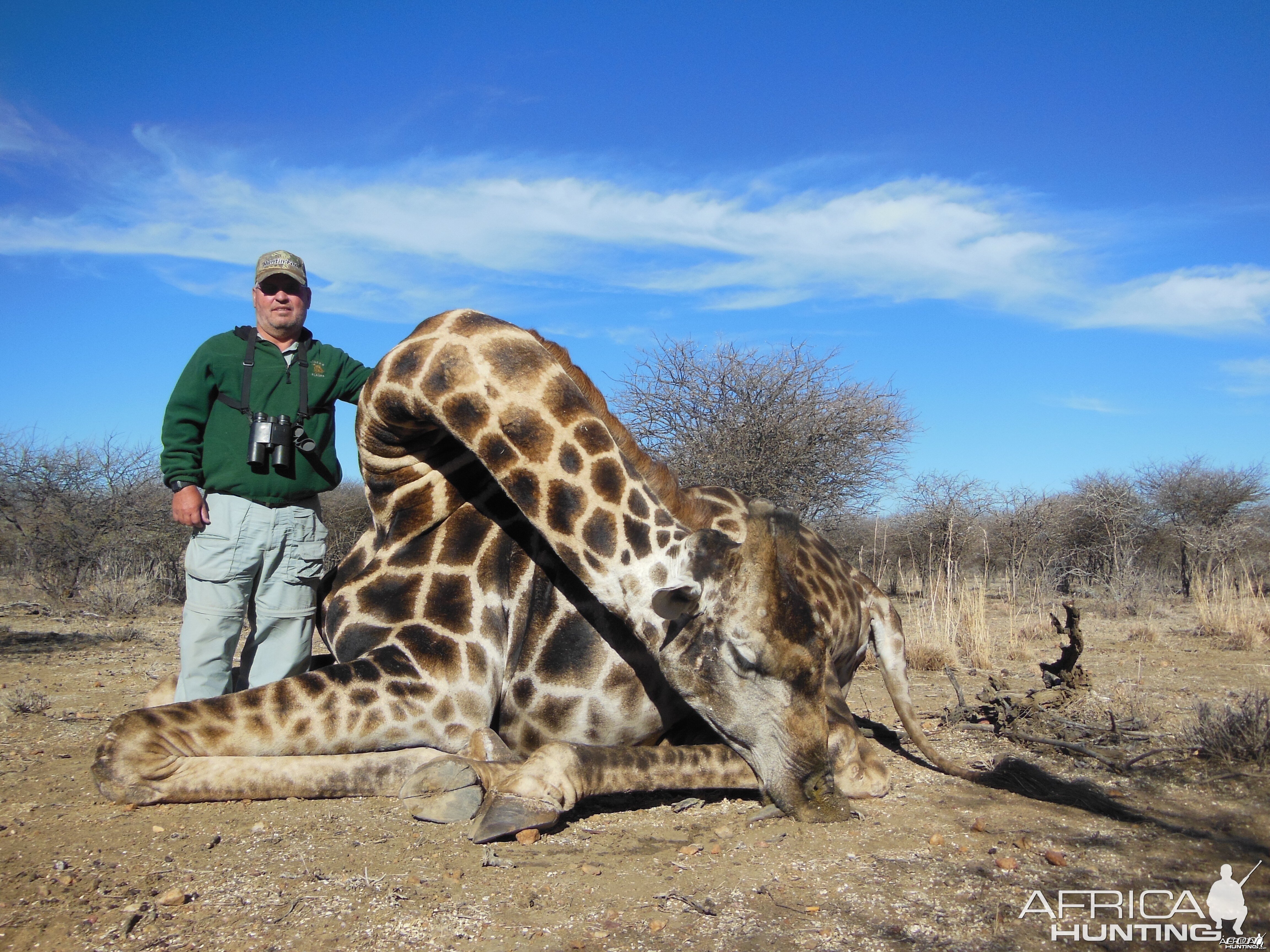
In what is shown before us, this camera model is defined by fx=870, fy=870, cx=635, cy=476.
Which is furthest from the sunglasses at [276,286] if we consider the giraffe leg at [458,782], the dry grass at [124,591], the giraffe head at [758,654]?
the dry grass at [124,591]

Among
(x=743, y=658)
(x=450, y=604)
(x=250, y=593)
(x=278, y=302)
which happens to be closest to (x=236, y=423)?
(x=278, y=302)

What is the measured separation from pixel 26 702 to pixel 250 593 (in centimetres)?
200


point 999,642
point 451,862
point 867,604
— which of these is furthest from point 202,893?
point 999,642

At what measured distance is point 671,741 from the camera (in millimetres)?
4348

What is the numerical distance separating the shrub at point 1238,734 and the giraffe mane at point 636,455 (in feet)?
9.48

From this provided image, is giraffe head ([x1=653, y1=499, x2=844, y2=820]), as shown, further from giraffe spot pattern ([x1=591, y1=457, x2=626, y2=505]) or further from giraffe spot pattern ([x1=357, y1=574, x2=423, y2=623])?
giraffe spot pattern ([x1=357, y1=574, x2=423, y2=623])

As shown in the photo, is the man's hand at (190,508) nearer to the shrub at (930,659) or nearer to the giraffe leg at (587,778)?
the giraffe leg at (587,778)

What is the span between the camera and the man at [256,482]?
14.9 feet

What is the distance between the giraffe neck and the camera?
3561 millimetres

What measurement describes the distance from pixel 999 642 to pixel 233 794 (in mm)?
9085

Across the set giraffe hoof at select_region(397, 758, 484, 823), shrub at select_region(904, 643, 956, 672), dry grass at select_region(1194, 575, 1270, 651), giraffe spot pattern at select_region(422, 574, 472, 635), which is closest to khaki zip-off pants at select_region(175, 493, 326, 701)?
giraffe spot pattern at select_region(422, 574, 472, 635)

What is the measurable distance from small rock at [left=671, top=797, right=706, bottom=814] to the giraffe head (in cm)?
39

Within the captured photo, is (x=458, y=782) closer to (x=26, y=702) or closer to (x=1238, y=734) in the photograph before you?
(x=26, y=702)

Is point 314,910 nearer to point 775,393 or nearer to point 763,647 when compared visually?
point 763,647
